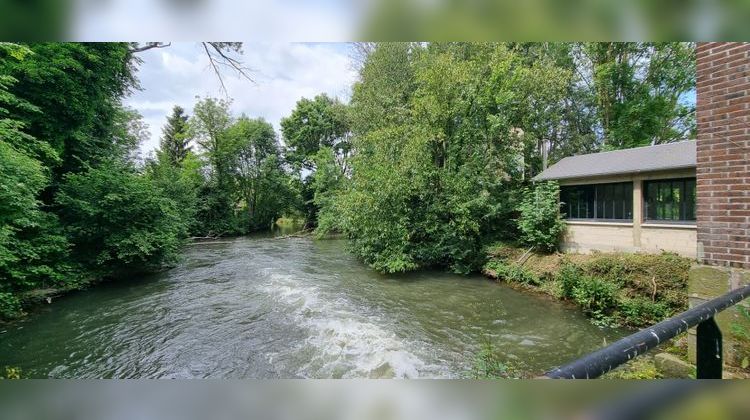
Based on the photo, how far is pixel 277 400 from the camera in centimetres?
90

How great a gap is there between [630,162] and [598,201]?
1.45m

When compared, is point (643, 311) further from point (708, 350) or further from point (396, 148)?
point (396, 148)

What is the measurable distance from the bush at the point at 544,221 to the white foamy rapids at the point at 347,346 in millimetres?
6274

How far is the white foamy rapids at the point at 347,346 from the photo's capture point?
5.19 metres

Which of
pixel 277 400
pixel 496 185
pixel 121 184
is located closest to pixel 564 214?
pixel 496 185

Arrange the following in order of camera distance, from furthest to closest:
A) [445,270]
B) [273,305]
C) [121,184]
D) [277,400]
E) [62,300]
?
[445,270]
[121,184]
[62,300]
[273,305]
[277,400]

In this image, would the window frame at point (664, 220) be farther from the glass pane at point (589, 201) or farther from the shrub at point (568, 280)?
the shrub at point (568, 280)

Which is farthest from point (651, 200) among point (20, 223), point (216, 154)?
point (216, 154)

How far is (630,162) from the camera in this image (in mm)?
9969

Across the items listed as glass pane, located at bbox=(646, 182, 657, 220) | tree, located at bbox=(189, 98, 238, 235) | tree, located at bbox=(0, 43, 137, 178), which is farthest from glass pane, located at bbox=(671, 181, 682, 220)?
tree, located at bbox=(189, 98, 238, 235)

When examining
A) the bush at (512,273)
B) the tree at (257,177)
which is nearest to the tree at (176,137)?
the tree at (257,177)
